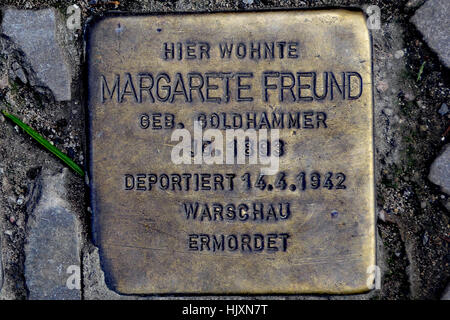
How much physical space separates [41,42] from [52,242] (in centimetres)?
50

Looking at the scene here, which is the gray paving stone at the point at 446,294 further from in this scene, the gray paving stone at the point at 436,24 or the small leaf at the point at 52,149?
the small leaf at the point at 52,149

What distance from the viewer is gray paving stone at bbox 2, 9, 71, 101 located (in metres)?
1.02

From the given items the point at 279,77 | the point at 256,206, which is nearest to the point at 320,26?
the point at 279,77

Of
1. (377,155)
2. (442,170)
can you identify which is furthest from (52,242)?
(442,170)

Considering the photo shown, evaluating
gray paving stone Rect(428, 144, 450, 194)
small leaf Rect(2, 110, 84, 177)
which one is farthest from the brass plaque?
gray paving stone Rect(428, 144, 450, 194)

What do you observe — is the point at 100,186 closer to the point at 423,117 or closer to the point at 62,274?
the point at 62,274

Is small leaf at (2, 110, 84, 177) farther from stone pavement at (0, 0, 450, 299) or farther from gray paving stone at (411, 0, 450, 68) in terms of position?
gray paving stone at (411, 0, 450, 68)

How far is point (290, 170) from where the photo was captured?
0.98m

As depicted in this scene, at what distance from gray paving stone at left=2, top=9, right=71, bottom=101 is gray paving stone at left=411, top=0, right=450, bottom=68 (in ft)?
2.92

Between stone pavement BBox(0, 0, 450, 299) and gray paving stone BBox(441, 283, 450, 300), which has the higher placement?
stone pavement BBox(0, 0, 450, 299)
